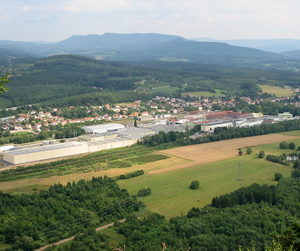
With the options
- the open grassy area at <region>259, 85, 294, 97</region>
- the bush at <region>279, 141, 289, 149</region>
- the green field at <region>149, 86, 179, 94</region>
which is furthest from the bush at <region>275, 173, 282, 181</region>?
the green field at <region>149, 86, 179, 94</region>

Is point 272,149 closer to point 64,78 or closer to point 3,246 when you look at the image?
point 3,246

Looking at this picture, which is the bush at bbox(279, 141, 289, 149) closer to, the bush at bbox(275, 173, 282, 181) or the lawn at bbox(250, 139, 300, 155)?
the lawn at bbox(250, 139, 300, 155)

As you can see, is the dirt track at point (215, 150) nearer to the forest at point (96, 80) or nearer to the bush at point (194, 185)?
the bush at point (194, 185)

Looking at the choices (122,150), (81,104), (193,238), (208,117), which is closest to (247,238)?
(193,238)

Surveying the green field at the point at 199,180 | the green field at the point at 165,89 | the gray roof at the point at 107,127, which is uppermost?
the green field at the point at 165,89

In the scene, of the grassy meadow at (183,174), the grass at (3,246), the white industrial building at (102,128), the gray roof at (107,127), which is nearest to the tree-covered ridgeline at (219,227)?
the grassy meadow at (183,174)

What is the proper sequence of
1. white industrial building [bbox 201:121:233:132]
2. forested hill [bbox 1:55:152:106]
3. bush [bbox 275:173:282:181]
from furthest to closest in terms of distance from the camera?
forested hill [bbox 1:55:152:106] < white industrial building [bbox 201:121:233:132] < bush [bbox 275:173:282:181]
